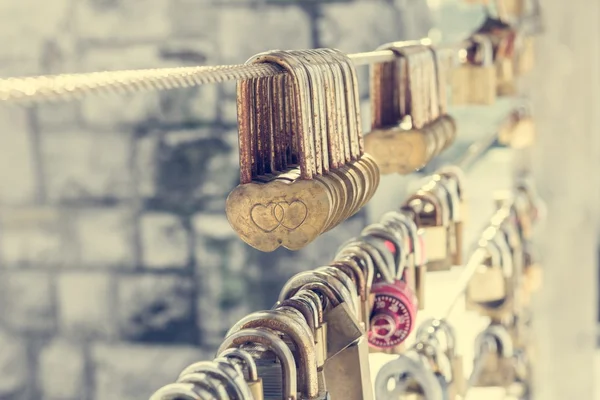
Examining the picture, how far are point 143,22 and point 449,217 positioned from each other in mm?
1721

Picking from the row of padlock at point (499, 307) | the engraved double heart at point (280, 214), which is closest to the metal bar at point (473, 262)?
the row of padlock at point (499, 307)

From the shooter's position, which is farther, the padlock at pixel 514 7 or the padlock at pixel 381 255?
the padlock at pixel 514 7

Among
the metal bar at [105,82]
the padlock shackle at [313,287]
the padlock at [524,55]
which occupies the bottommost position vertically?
the padlock shackle at [313,287]

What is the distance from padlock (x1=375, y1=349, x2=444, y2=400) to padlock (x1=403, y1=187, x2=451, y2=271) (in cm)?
27

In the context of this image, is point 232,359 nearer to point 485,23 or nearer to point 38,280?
point 485,23

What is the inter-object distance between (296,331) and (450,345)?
2.48ft

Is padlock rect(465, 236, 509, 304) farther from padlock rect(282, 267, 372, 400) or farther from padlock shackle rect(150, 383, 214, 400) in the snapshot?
padlock shackle rect(150, 383, 214, 400)

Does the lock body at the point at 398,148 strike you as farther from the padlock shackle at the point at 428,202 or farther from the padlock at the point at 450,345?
the padlock at the point at 450,345

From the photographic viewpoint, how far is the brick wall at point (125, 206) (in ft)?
10.1

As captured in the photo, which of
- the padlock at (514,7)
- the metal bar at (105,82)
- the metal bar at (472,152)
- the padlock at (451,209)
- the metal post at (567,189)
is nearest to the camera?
the metal bar at (105,82)

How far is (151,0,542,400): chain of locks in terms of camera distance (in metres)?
0.81

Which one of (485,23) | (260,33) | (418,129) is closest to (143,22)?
(260,33)

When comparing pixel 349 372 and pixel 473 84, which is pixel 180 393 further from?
pixel 473 84

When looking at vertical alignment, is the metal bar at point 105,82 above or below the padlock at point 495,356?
above
